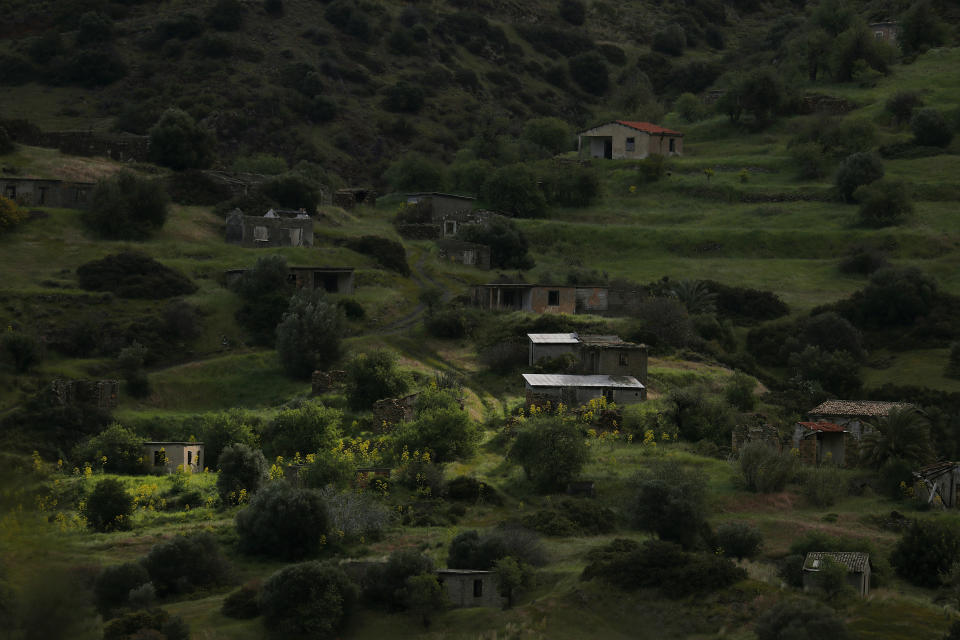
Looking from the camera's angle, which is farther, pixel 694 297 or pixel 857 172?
pixel 857 172

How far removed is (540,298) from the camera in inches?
2955

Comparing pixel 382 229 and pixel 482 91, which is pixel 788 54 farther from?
pixel 382 229

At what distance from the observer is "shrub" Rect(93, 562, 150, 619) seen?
3644 cm

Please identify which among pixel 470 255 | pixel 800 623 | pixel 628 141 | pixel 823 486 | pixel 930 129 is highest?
pixel 930 129

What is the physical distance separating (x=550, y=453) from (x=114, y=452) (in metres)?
16.7

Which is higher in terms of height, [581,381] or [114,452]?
[581,381]

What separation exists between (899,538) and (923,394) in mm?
25069

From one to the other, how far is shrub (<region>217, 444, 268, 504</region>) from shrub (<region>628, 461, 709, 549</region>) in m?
12.8

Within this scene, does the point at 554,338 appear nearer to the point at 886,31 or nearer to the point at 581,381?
the point at 581,381

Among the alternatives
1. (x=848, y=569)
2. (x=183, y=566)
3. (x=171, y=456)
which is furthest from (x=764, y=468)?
(x=171, y=456)

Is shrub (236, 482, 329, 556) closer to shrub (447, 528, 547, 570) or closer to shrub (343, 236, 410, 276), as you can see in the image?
shrub (447, 528, 547, 570)

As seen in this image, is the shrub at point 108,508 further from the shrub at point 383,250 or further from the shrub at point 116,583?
the shrub at point 383,250

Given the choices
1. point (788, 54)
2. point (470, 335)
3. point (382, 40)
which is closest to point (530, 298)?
point (470, 335)

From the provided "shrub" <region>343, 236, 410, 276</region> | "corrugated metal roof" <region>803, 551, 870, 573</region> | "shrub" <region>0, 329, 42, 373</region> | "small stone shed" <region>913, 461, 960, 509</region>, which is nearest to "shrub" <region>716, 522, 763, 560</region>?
"corrugated metal roof" <region>803, 551, 870, 573</region>
